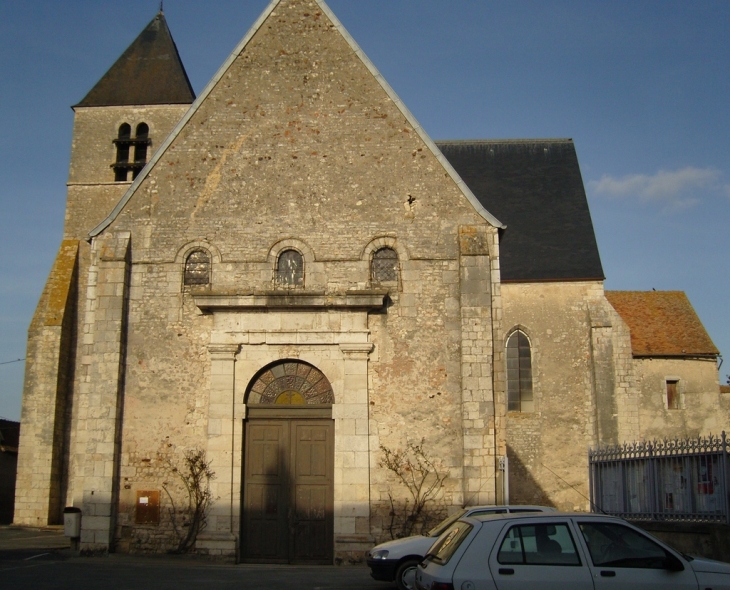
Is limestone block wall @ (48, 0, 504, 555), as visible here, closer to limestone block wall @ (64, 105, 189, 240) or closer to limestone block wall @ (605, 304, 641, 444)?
limestone block wall @ (605, 304, 641, 444)

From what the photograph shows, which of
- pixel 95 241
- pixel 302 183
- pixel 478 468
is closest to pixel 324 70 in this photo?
pixel 302 183

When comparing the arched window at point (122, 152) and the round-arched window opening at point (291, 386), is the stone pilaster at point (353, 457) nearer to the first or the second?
the round-arched window opening at point (291, 386)

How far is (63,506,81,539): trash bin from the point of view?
1342 centimetres

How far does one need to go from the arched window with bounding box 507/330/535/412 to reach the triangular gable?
862cm

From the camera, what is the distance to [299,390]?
14102mm

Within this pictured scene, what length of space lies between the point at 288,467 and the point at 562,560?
7946 millimetres

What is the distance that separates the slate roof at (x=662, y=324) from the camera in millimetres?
22953

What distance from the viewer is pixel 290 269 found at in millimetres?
14414

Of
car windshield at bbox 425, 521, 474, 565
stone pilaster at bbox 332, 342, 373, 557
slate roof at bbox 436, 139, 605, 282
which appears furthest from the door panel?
slate roof at bbox 436, 139, 605, 282

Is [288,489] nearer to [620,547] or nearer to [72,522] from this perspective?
[72,522]

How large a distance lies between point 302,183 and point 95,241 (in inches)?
153

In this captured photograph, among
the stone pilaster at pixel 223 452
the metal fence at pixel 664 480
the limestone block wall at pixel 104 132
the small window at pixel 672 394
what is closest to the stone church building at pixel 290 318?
the stone pilaster at pixel 223 452

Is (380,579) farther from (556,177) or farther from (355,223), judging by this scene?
(556,177)

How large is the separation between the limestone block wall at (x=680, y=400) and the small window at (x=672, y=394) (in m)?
0.09
